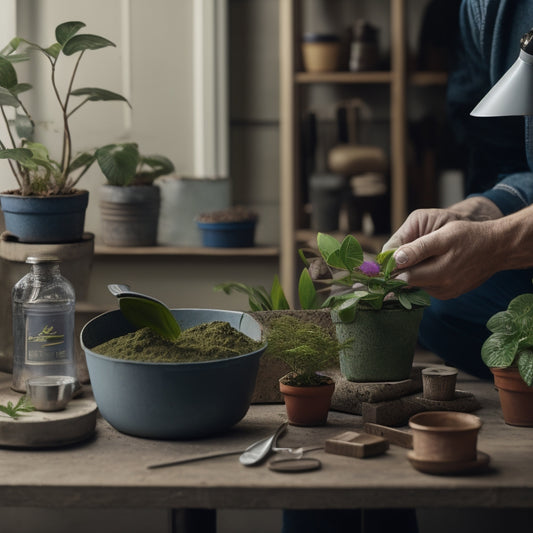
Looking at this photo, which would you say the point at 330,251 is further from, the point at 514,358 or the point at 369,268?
the point at 514,358

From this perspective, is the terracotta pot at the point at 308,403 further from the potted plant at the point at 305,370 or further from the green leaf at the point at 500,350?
the green leaf at the point at 500,350

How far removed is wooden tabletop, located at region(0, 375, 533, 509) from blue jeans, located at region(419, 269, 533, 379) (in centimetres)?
67

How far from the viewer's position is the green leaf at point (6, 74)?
163 centimetres

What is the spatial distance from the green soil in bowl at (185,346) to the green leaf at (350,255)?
0.63 ft

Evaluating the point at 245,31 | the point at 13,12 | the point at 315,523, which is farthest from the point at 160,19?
the point at 315,523

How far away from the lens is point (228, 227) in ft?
10.2

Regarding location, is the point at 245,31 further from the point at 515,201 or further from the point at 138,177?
the point at 515,201

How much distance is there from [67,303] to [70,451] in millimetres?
339

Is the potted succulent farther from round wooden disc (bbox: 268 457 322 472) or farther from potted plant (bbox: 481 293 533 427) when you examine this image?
potted plant (bbox: 481 293 533 427)

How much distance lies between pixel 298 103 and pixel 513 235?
173cm

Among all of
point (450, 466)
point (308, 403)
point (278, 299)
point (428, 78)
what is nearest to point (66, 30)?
point (278, 299)

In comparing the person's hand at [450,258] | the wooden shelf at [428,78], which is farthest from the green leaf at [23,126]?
the wooden shelf at [428,78]

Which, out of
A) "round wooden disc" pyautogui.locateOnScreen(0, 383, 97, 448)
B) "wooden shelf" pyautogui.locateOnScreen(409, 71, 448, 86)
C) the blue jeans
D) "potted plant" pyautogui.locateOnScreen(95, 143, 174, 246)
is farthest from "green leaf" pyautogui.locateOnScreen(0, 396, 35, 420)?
"wooden shelf" pyautogui.locateOnScreen(409, 71, 448, 86)

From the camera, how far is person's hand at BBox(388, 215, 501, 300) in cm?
146
